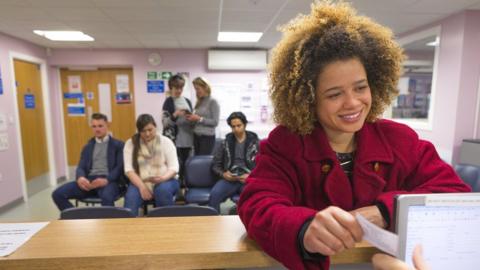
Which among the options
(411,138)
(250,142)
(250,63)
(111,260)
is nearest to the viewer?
(111,260)

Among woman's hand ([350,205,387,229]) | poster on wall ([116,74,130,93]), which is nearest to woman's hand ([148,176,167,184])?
woman's hand ([350,205,387,229])

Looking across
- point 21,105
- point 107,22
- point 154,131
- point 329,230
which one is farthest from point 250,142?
point 21,105

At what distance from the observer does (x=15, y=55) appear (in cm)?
426

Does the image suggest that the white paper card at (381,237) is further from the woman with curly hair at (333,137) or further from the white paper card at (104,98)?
the white paper card at (104,98)

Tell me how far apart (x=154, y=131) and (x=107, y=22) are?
5.62 ft

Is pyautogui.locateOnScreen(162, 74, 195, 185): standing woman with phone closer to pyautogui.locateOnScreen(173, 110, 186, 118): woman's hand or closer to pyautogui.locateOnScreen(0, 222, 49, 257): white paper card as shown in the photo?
pyautogui.locateOnScreen(173, 110, 186, 118): woman's hand

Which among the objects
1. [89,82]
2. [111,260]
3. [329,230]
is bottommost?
[111,260]

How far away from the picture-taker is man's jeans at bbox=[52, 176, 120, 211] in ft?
9.45

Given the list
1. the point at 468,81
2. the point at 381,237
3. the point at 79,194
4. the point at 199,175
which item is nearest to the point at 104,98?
the point at 79,194

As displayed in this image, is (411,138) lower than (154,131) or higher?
higher

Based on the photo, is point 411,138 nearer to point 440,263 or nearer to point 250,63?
point 440,263

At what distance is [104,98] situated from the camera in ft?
18.3

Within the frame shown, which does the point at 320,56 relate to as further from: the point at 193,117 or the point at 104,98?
the point at 104,98

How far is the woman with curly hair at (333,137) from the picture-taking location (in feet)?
2.36
